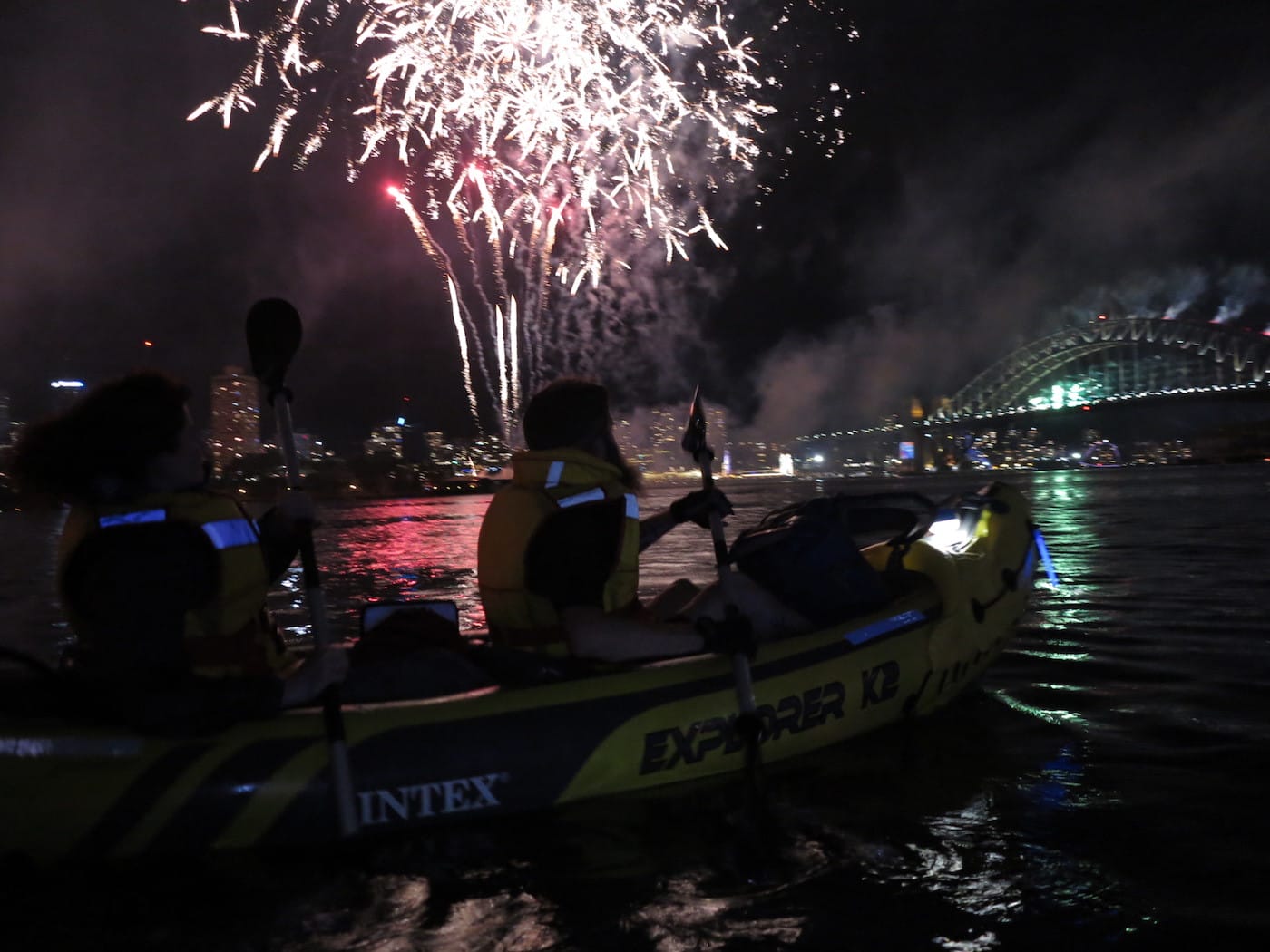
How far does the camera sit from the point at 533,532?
4219 mm

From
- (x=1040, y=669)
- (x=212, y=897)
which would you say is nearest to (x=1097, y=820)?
(x=1040, y=669)

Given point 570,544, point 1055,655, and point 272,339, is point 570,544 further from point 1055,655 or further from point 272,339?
point 1055,655

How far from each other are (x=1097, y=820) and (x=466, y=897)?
254 cm

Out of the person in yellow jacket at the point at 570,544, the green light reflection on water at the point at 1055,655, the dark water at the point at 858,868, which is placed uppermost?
the person in yellow jacket at the point at 570,544

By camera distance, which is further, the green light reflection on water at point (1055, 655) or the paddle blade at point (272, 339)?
the green light reflection on water at point (1055, 655)

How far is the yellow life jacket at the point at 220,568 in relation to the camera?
3510mm

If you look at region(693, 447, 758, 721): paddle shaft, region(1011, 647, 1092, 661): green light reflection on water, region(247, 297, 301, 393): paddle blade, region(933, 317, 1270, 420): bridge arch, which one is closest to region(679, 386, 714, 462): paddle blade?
region(693, 447, 758, 721): paddle shaft

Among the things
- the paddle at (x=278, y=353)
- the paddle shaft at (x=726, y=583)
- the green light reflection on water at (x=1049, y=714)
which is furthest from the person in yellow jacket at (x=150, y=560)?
the green light reflection on water at (x=1049, y=714)

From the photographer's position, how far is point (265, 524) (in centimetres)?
441

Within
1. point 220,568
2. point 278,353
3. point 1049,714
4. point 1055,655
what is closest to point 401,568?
point 1055,655

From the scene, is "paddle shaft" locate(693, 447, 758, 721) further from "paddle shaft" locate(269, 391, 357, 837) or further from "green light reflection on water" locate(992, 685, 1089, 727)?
"green light reflection on water" locate(992, 685, 1089, 727)

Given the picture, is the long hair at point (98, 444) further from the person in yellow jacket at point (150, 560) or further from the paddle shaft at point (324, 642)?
the paddle shaft at point (324, 642)

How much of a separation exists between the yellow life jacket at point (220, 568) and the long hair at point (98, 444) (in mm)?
95

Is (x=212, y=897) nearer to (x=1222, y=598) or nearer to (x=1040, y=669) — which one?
(x=1040, y=669)
